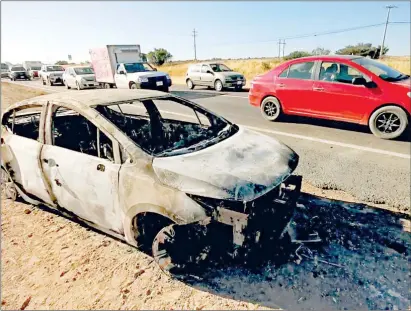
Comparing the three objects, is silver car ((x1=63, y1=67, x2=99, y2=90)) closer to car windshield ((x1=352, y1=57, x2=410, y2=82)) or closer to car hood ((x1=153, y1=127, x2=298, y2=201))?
car windshield ((x1=352, y1=57, x2=410, y2=82))

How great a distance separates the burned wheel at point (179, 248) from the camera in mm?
2354

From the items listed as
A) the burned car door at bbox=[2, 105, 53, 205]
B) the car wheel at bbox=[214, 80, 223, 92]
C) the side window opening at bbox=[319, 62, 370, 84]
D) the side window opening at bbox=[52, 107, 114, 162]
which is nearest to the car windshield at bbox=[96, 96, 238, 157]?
the side window opening at bbox=[52, 107, 114, 162]

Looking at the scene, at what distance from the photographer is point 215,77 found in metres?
15.6

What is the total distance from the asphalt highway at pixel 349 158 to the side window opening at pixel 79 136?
2.94 m

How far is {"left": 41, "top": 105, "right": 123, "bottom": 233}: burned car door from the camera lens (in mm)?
2518

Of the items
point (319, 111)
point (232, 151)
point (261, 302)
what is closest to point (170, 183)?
point (232, 151)

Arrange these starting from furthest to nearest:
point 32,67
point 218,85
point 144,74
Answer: point 32,67 < point 218,85 < point 144,74

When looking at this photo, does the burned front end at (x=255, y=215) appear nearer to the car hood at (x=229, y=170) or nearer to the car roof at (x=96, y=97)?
the car hood at (x=229, y=170)

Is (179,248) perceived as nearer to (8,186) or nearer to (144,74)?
(8,186)

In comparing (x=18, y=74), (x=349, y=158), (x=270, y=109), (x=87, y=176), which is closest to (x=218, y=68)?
(x=270, y=109)

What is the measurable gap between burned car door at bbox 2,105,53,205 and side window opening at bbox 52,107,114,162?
0.23 metres

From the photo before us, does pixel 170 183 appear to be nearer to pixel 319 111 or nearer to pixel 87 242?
pixel 87 242

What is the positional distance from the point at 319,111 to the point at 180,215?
5684mm

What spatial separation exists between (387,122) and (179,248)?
561 centimetres
